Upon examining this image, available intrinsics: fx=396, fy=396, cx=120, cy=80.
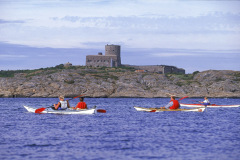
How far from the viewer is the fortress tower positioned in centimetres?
16625

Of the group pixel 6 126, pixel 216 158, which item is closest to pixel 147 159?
pixel 216 158

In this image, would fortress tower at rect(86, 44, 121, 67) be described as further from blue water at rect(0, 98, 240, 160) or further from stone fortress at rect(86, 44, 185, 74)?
blue water at rect(0, 98, 240, 160)

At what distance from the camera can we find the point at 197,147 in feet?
71.4

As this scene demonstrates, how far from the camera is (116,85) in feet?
411

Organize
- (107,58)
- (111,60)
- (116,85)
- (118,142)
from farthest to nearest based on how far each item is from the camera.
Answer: (107,58), (111,60), (116,85), (118,142)

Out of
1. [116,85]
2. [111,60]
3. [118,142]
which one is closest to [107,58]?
[111,60]

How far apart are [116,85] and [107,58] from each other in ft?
141

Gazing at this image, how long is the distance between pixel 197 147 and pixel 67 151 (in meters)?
7.10

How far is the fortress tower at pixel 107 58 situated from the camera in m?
166

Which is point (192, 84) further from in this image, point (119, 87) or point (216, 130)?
point (216, 130)

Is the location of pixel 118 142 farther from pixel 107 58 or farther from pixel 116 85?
pixel 107 58

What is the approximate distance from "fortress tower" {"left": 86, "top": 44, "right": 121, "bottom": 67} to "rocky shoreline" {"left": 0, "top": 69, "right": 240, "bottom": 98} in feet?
96.2

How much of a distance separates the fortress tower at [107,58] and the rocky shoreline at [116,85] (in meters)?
29.3

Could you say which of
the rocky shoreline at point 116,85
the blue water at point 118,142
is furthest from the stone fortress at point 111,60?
the blue water at point 118,142
